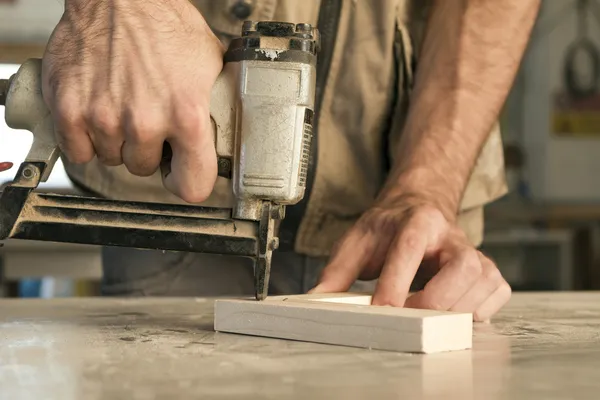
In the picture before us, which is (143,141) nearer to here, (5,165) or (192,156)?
(192,156)

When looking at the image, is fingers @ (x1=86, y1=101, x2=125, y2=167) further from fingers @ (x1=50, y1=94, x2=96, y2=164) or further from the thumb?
the thumb

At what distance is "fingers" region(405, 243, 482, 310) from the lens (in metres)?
1.23

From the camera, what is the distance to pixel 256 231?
1.13 meters

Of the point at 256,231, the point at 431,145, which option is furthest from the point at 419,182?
the point at 256,231

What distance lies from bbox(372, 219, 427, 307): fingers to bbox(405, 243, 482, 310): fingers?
0.10 feet

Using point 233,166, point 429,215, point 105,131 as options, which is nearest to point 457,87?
point 429,215

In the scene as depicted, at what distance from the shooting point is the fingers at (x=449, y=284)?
4.04ft

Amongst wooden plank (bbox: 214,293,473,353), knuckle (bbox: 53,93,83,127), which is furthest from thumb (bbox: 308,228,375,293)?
knuckle (bbox: 53,93,83,127)

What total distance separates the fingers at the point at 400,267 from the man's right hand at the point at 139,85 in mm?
275

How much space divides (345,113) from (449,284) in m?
0.53

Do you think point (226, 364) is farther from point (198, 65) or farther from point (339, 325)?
point (198, 65)

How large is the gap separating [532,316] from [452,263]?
0.19 m

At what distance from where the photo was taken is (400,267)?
1.23 meters

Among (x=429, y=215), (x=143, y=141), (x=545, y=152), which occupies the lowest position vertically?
(x=545, y=152)
